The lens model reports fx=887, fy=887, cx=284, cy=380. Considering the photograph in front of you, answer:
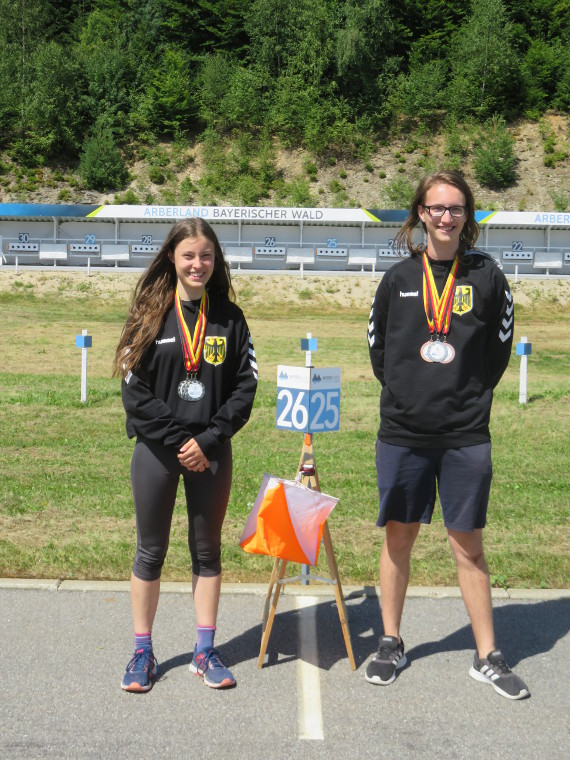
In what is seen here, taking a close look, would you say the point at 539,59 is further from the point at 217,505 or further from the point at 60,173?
the point at 217,505

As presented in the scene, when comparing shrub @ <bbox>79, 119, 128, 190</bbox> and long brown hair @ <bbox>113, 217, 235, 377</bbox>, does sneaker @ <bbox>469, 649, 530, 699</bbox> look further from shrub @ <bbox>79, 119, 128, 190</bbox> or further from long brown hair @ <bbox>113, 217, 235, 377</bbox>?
shrub @ <bbox>79, 119, 128, 190</bbox>

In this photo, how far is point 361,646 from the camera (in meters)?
4.47

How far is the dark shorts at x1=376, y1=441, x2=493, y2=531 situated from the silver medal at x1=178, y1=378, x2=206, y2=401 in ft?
2.95

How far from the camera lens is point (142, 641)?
4.10 m

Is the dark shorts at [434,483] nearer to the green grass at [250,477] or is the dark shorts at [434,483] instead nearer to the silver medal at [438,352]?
the silver medal at [438,352]

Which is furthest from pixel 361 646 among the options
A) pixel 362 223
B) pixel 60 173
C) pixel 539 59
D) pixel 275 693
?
pixel 539 59

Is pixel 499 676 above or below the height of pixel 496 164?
below

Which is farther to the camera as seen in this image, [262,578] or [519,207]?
[519,207]

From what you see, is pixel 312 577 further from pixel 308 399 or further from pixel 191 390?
pixel 191 390

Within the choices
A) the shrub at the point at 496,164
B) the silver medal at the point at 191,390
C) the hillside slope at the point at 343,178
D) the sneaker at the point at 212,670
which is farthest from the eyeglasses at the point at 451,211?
the shrub at the point at 496,164

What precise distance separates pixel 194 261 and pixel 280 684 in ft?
6.45

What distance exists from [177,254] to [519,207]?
193ft

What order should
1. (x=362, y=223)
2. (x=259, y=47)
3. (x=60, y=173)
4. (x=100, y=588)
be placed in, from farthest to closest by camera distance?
(x=259, y=47) < (x=60, y=173) < (x=362, y=223) < (x=100, y=588)

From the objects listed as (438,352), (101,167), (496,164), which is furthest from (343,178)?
(438,352)
